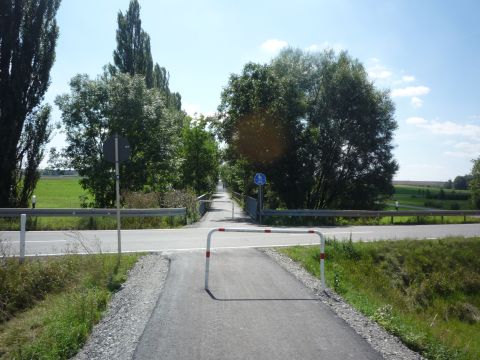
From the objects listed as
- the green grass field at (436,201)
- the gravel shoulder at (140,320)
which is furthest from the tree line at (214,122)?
the gravel shoulder at (140,320)

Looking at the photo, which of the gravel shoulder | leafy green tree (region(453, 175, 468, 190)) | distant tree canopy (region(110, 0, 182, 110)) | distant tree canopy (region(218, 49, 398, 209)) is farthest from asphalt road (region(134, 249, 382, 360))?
leafy green tree (region(453, 175, 468, 190))

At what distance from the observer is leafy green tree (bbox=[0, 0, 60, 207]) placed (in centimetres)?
1998

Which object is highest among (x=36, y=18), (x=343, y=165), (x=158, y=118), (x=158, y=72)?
(x=158, y=72)

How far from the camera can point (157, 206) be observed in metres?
19.5

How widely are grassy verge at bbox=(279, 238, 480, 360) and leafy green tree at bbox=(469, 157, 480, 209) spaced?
32.8 meters

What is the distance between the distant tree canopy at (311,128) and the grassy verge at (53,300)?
18.2 m

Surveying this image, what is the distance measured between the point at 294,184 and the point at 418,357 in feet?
72.4

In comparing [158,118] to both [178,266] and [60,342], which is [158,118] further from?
[60,342]

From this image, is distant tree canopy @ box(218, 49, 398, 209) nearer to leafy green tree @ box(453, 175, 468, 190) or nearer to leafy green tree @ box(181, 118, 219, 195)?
leafy green tree @ box(181, 118, 219, 195)

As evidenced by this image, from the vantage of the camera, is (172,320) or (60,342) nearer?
(60,342)

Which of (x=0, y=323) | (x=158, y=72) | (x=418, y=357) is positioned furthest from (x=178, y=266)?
(x=158, y=72)

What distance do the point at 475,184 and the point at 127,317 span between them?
48.4 m

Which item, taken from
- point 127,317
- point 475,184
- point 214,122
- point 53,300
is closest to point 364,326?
point 127,317

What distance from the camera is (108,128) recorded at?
76.3ft
